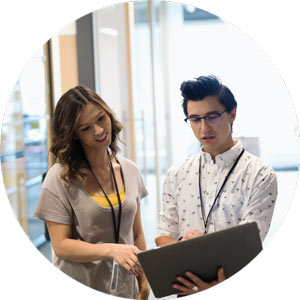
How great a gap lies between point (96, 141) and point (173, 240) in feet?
0.89

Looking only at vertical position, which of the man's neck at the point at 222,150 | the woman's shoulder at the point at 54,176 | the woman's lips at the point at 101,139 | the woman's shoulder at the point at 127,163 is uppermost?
the woman's lips at the point at 101,139

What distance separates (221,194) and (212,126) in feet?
0.48

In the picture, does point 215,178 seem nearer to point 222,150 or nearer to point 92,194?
point 222,150

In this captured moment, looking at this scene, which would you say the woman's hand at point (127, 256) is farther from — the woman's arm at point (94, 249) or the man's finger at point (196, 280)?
the man's finger at point (196, 280)

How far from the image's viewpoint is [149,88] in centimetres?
122

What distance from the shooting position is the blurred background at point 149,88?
→ 45.9 inches

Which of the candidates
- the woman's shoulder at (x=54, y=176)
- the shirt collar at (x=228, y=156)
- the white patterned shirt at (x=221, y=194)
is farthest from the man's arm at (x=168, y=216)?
the woman's shoulder at (x=54, y=176)

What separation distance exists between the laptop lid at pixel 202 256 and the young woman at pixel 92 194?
4 cm

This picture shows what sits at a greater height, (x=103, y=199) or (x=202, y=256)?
(x=103, y=199)

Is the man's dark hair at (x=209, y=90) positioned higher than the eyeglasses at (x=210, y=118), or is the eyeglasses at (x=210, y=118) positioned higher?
the man's dark hair at (x=209, y=90)

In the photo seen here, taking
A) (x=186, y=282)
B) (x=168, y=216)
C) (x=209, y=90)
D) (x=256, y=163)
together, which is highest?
(x=209, y=90)

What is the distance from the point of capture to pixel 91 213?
116 cm

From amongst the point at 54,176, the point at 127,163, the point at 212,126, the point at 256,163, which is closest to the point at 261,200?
the point at 256,163

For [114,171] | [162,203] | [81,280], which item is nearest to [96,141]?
[114,171]
